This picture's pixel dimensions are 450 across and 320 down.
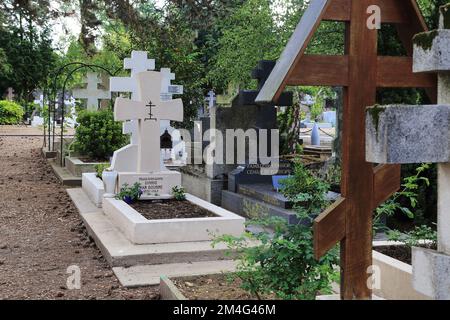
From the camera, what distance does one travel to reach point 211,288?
188 inches

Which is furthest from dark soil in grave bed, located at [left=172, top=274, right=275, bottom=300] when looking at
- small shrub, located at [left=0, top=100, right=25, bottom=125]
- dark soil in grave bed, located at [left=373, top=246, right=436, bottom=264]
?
Answer: small shrub, located at [left=0, top=100, right=25, bottom=125]

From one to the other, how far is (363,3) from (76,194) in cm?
849

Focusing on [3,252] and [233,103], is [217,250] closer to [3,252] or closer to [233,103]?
[3,252]

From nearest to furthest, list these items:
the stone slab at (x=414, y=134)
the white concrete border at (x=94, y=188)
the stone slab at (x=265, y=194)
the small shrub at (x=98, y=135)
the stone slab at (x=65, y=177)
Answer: the stone slab at (x=414, y=134) → the stone slab at (x=265, y=194) → the white concrete border at (x=94, y=188) → the stone slab at (x=65, y=177) → the small shrub at (x=98, y=135)

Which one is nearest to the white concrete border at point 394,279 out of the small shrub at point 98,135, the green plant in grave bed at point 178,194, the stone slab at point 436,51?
the stone slab at point 436,51

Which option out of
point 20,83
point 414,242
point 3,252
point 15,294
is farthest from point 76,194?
point 20,83

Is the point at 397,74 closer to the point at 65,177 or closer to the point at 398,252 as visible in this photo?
the point at 398,252

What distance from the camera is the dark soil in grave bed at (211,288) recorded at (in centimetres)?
448

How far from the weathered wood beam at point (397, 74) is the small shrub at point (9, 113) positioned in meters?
36.5

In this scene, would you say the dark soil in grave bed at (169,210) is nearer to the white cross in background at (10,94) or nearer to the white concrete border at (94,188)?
the white concrete border at (94,188)

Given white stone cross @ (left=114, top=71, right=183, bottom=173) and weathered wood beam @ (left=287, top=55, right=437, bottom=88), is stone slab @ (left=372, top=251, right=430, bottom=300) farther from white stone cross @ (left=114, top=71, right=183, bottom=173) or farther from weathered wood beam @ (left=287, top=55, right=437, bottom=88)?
white stone cross @ (left=114, top=71, right=183, bottom=173)

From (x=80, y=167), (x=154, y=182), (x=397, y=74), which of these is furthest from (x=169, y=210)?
(x=80, y=167)

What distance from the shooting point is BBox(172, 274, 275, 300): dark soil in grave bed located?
14.7 ft

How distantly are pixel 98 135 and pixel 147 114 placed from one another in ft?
19.1
